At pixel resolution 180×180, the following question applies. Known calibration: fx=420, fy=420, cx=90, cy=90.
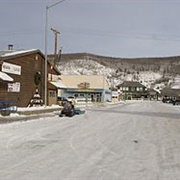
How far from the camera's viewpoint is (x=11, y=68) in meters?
41.1


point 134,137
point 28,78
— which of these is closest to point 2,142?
point 134,137

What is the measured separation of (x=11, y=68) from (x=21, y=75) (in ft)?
9.39

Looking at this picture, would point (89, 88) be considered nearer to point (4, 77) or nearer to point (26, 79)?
point (26, 79)

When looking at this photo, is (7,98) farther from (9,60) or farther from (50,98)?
(50,98)

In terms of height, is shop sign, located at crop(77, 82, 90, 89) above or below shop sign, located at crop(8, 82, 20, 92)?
above

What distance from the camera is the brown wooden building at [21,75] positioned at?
129ft

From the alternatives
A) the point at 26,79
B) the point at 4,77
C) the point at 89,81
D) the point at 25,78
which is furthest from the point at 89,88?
the point at 4,77

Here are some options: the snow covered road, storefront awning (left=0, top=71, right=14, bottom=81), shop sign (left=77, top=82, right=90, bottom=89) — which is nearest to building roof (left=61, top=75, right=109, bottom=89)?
shop sign (left=77, top=82, right=90, bottom=89)

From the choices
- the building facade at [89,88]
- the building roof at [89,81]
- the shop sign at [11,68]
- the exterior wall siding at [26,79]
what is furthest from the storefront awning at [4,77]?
the building roof at [89,81]

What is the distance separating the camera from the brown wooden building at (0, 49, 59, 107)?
39344 millimetres

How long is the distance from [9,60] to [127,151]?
97.8 feet

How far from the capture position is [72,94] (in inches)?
4505

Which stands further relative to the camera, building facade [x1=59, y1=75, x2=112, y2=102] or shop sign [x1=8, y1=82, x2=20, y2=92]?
building facade [x1=59, y1=75, x2=112, y2=102]

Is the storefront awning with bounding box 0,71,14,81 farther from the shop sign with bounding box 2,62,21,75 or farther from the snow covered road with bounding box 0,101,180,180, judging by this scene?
the snow covered road with bounding box 0,101,180,180
